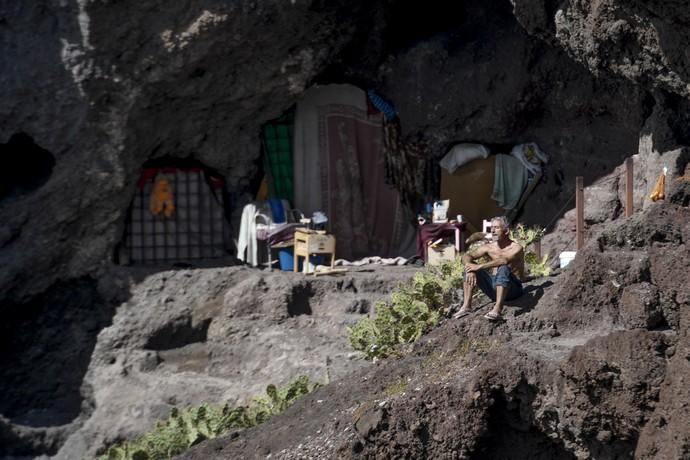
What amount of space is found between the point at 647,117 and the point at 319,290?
4154mm

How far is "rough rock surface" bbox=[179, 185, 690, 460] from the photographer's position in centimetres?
749

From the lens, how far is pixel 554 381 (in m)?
7.88

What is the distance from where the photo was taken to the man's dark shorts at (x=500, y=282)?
935 centimetres

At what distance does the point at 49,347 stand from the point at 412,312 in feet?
19.9

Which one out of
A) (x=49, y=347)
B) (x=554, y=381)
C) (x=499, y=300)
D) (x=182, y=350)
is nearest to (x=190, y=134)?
(x=182, y=350)

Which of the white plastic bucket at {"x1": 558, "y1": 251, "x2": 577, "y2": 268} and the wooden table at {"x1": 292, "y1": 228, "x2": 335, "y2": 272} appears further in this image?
the wooden table at {"x1": 292, "y1": 228, "x2": 335, "y2": 272}

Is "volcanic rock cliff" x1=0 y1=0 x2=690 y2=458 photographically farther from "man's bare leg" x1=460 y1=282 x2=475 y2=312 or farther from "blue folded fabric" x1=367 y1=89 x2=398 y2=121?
"man's bare leg" x1=460 y1=282 x2=475 y2=312

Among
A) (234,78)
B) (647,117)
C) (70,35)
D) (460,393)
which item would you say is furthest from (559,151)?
(460,393)

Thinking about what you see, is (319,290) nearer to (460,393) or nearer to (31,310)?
(31,310)

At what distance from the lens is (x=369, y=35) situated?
15672 millimetres

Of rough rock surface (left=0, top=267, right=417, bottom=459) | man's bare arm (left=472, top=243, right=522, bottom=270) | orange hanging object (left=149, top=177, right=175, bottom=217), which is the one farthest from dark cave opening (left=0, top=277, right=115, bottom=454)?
man's bare arm (left=472, top=243, right=522, bottom=270)

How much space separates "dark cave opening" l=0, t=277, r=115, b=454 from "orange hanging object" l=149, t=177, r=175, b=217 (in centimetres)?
127

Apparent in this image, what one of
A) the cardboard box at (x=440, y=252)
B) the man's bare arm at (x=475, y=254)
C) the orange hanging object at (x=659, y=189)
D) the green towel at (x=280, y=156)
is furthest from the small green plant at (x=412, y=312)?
the green towel at (x=280, y=156)

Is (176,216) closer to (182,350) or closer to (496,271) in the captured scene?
(182,350)
